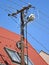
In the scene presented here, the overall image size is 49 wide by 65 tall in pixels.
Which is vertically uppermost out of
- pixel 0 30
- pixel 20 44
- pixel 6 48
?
pixel 0 30

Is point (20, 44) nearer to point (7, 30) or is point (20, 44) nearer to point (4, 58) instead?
point (4, 58)

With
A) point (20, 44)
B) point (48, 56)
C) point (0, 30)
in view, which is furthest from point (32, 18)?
point (48, 56)

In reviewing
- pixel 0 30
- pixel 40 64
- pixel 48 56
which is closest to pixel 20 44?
pixel 0 30

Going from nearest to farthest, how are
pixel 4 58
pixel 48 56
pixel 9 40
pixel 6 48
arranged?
pixel 4 58 < pixel 6 48 < pixel 9 40 < pixel 48 56

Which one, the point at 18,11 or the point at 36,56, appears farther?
the point at 36,56

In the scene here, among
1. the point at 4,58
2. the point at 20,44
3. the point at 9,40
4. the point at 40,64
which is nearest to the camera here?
the point at 20,44

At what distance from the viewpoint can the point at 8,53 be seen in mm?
23094

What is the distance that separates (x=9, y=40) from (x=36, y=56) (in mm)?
4584

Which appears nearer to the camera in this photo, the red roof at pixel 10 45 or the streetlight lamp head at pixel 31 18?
the streetlight lamp head at pixel 31 18

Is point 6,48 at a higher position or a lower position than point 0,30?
lower

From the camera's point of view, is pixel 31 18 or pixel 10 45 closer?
pixel 31 18

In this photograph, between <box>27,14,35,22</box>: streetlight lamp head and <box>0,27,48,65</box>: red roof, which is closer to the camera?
<box>27,14,35,22</box>: streetlight lamp head

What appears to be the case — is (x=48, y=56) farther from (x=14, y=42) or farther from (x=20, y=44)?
(x=20, y=44)

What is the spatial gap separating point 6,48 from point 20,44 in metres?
4.70
